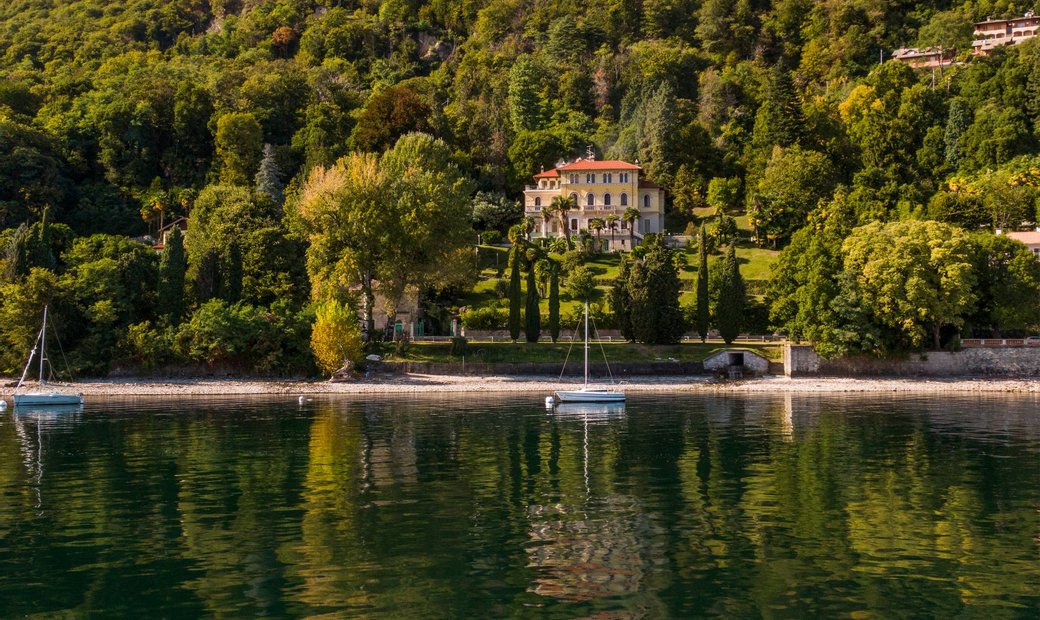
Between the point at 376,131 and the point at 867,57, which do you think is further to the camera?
the point at 867,57

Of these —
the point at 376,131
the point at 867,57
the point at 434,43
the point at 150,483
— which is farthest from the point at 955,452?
the point at 434,43

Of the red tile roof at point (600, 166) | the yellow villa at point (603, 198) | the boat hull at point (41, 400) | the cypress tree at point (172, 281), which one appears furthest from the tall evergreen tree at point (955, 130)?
the boat hull at point (41, 400)

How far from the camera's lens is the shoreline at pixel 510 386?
247ft

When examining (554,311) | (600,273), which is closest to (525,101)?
(600,273)

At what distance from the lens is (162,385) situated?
7700 cm

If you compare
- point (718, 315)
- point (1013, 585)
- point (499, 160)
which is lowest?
point (1013, 585)

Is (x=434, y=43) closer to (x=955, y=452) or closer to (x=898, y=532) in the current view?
(x=955, y=452)

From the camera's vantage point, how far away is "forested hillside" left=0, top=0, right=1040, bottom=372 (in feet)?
262

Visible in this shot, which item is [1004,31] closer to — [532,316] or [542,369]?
[532,316]

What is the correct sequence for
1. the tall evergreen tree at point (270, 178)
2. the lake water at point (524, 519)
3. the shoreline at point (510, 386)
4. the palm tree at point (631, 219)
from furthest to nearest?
the tall evergreen tree at point (270, 178) < the palm tree at point (631, 219) < the shoreline at point (510, 386) < the lake water at point (524, 519)

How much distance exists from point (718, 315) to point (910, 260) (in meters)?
14.7

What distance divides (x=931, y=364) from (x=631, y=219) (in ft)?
132

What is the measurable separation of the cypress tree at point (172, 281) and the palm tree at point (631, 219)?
48713 mm

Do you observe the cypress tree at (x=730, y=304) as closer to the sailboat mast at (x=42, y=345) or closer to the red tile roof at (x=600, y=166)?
the red tile roof at (x=600, y=166)
